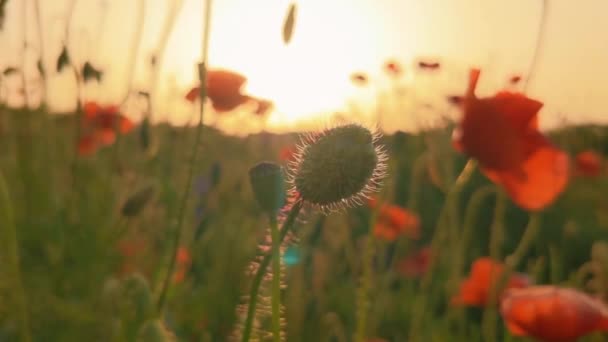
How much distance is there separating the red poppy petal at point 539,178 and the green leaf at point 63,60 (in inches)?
27.6

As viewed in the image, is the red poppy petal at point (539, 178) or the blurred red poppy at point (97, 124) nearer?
the red poppy petal at point (539, 178)

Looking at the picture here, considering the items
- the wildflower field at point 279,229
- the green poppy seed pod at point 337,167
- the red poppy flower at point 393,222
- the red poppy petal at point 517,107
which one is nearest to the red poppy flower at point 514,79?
the wildflower field at point 279,229

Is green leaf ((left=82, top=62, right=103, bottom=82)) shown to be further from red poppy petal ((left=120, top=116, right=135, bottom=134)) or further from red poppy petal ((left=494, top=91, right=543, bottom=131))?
red poppy petal ((left=494, top=91, right=543, bottom=131))

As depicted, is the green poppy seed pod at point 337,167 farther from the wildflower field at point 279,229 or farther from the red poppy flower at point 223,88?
the red poppy flower at point 223,88

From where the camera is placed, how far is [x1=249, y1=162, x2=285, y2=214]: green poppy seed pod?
705 millimetres

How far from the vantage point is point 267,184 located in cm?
71

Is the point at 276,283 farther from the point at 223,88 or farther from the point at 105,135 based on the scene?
the point at 105,135

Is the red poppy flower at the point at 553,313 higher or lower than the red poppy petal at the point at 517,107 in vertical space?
lower

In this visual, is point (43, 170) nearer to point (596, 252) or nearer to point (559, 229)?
point (596, 252)

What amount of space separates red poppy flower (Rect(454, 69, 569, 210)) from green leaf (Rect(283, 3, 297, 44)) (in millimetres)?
270

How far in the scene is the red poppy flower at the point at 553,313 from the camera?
3.32 ft

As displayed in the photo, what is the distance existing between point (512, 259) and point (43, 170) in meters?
1.60

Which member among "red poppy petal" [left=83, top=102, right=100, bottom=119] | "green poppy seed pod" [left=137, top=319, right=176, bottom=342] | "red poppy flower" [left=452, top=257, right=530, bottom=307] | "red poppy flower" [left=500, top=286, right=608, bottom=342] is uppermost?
"red poppy petal" [left=83, top=102, right=100, bottom=119]

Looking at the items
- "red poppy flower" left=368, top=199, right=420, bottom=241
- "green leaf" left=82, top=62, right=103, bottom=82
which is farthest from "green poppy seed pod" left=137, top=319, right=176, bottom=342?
"red poppy flower" left=368, top=199, right=420, bottom=241
